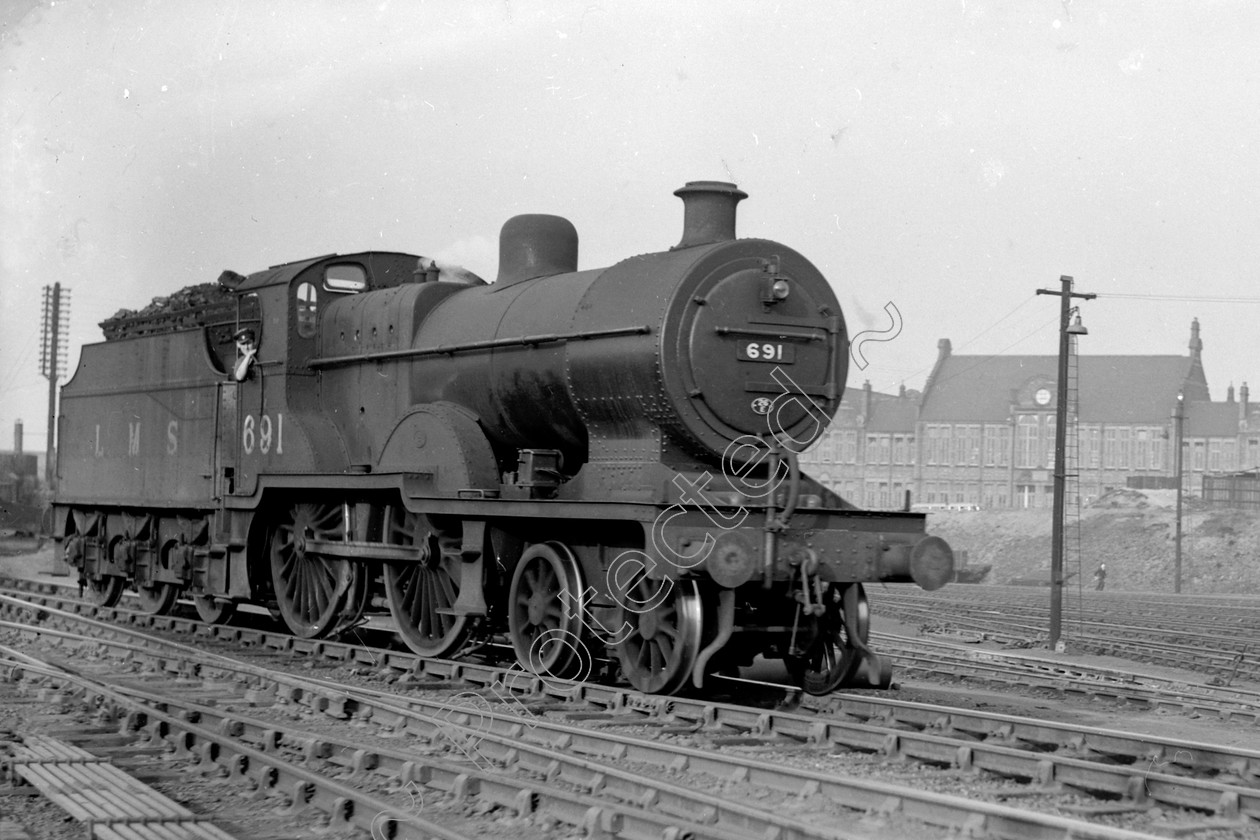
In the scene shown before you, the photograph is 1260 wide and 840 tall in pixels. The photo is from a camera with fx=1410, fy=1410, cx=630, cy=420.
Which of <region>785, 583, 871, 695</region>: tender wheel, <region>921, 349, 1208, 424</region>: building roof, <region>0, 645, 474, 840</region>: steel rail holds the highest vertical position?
<region>921, 349, 1208, 424</region>: building roof

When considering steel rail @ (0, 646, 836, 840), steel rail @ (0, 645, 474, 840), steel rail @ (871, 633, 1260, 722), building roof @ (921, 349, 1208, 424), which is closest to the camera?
steel rail @ (0, 646, 836, 840)

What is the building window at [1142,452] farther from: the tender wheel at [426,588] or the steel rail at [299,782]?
the steel rail at [299,782]

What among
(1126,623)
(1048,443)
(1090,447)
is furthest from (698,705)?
(1090,447)

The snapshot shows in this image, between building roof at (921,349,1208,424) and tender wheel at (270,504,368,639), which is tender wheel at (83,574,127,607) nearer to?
tender wheel at (270,504,368,639)

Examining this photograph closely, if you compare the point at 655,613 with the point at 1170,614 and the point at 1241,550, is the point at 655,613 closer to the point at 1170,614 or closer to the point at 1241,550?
the point at 1170,614

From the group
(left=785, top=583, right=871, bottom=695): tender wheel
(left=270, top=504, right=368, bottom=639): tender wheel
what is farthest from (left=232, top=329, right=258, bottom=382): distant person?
(left=785, top=583, right=871, bottom=695): tender wheel

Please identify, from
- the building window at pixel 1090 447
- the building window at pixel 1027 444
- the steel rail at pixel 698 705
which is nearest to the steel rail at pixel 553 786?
the steel rail at pixel 698 705

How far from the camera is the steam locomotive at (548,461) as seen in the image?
10.1m

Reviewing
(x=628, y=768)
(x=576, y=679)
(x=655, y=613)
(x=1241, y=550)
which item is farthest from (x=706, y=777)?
(x=1241, y=550)

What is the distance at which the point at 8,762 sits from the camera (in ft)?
24.7

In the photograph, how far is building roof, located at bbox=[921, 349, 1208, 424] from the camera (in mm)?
72500

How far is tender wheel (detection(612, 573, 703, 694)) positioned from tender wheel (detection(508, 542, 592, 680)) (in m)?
0.37

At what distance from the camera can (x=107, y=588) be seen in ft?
59.3

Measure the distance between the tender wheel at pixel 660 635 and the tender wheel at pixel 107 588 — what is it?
9.55 metres
